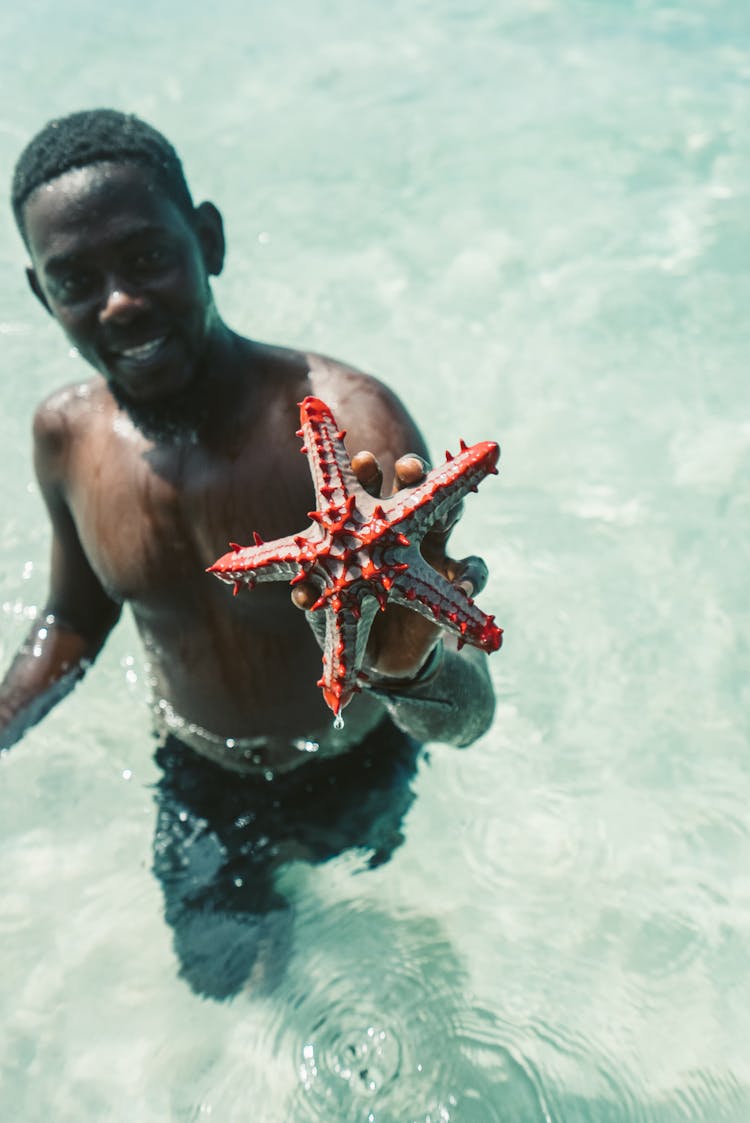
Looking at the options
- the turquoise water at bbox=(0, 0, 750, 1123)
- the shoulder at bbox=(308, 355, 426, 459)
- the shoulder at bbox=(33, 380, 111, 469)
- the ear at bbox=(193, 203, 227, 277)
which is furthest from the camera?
the turquoise water at bbox=(0, 0, 750, 1123)

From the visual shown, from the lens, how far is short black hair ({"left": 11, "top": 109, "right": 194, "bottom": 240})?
119 inches

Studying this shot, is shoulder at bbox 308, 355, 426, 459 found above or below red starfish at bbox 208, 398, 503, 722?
below

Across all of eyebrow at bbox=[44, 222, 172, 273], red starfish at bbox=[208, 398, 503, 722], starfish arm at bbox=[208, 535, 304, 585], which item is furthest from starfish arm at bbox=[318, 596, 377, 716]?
eyebrow at bbox=[44, 222, 172, 273]

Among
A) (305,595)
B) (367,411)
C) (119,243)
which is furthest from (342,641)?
(119,243)

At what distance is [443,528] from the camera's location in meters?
2.30

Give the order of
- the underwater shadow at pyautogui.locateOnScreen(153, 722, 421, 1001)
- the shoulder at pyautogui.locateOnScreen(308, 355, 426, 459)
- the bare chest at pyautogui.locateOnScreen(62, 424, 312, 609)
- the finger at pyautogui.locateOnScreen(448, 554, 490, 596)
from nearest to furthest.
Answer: the finger at pyautogui.locateOnScreen(448, 554, 490, 596), the shoulder at pyautogui.locateOnScreen(308, 355, 426, 459), the bare chest at pyautogui.locateOnScreen(62, 424, 312, 609), the underwater shadow at pyautogui.locateOnScreen(153, 722, 421, 1001)

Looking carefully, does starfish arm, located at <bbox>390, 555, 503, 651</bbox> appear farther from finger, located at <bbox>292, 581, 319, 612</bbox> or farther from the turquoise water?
the turquoise water

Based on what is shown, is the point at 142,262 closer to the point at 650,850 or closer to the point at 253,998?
the point at 253,998

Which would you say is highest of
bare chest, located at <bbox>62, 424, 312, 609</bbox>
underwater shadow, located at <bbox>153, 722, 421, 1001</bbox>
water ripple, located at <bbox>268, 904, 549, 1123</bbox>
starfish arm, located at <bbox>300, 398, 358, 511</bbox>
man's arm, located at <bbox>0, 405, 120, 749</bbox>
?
starfish arm, located at <bbox>300, 398, 358, 511</bbox>

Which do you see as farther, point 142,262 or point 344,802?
point 344,802

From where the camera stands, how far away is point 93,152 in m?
3.03

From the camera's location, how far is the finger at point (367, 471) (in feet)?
7.44

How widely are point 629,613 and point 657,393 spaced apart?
170 centimetres

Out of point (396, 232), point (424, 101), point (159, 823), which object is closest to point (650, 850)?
point (159, 823)
